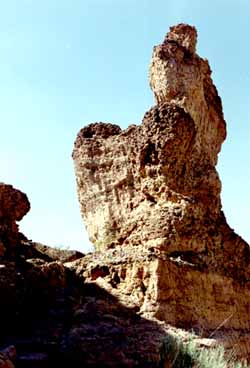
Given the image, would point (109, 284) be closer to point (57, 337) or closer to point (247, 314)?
point (57, 337)

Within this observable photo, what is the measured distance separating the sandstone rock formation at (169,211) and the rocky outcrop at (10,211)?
1.81 meters

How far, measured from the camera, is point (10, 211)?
11.8 meters

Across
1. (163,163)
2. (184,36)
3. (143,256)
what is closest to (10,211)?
(143,256)

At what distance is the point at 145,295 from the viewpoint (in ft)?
37.4

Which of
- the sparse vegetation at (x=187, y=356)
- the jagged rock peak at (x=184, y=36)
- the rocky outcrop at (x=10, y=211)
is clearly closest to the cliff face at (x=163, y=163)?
the jagged rock peak at (x=184, y=36)

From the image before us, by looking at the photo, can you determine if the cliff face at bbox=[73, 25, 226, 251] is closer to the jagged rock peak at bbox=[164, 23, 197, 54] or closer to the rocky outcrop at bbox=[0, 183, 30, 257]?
the jagged rock peak at bbox=[164, 23, 197, 54]

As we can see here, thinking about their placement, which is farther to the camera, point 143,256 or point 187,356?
point 143,256

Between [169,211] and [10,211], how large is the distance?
11.3ft

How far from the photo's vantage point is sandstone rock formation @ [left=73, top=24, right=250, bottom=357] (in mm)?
11649

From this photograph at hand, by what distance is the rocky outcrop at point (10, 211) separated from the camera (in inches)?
450

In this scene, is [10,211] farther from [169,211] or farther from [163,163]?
[163,163]

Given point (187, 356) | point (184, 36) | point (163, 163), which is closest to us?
point (187, 356)

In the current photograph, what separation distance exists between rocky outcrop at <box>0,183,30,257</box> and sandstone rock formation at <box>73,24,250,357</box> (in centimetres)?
181

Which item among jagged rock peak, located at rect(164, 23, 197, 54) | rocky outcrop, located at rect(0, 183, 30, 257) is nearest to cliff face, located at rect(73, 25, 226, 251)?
jagged rock peak, located at rect(164, 23, 197, 54)
